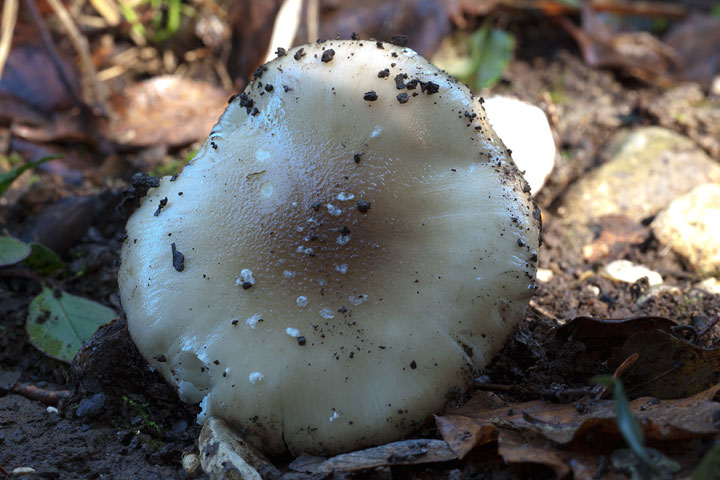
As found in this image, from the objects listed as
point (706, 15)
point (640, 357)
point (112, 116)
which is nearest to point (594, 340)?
point (640, 357)

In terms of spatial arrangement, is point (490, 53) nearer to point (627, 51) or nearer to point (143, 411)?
point (627, 51)

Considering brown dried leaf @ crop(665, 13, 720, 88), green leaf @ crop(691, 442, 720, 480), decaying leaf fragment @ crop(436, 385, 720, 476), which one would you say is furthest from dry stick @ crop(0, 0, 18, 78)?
brown dried leaf @ crop(665, 13, 720, 88)

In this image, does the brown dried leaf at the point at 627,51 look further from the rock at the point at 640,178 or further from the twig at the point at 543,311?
the twig at the point at 543,311

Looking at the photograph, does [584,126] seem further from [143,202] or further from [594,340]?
[143,202]

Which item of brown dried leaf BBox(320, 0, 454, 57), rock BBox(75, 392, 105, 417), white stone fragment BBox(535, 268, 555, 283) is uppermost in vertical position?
brown dried leaf BBox(320, 0, 454, 57)

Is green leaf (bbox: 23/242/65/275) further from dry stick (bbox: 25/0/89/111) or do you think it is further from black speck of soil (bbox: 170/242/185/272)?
dry stick (bbox: 25/0/89/111)

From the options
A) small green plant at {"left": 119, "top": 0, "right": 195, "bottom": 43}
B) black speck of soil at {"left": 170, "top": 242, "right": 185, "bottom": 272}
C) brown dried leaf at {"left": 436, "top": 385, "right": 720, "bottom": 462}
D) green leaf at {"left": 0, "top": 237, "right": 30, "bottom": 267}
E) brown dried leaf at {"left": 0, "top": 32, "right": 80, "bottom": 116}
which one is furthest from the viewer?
small green plant at {"left": 119, "top": 0, "right": 195, "bottom": 43}

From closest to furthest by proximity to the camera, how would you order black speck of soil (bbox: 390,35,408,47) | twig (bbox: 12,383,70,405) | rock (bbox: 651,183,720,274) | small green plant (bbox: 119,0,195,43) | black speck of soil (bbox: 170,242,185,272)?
black speck of soil (bbox: 170,242,185,272) < twig (bbox: 12,383,70,405) < black speck of soil (bbox: 390,35,408,47) < rock (bbox: 651,183,720,274) < small green plant (bbox: 119,0,195,43)

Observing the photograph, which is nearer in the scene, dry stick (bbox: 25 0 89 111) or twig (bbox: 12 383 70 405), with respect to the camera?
twig (bbox: 12 383 70 405)
